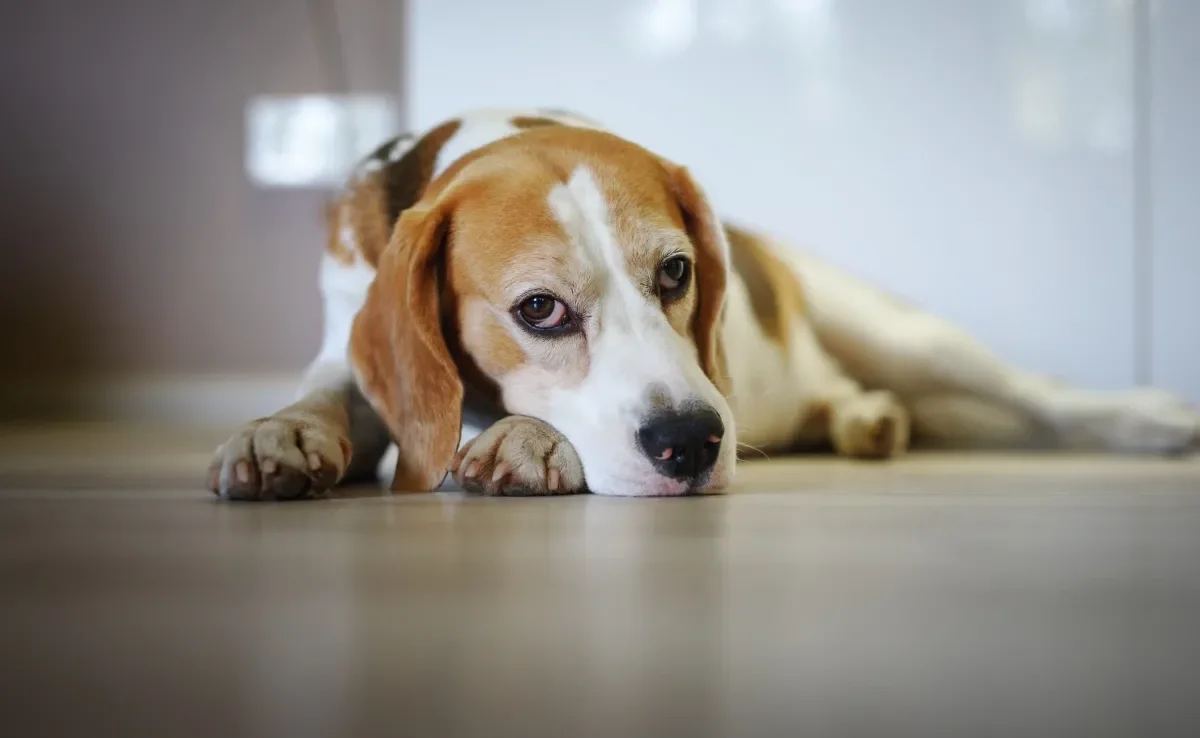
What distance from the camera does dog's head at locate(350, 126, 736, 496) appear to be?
123cm

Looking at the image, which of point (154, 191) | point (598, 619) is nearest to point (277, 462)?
point (598, 619)

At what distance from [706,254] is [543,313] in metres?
0.29

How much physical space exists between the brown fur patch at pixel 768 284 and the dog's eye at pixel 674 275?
1.68ft

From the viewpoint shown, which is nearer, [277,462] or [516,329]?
[277,462]

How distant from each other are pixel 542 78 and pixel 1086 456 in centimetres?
137

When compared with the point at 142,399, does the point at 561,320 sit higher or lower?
higher

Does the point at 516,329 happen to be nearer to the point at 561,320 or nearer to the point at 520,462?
the point at 561,320

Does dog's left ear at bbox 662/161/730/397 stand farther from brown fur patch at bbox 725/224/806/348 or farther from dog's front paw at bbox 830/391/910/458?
dog's front paw at bbox 830/391/910/458

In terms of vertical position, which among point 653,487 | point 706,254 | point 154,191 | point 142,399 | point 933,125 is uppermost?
point 933,125

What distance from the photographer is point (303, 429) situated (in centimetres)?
127

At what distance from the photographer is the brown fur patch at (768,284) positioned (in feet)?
6.57

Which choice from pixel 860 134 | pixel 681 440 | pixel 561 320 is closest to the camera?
pixel 681 440

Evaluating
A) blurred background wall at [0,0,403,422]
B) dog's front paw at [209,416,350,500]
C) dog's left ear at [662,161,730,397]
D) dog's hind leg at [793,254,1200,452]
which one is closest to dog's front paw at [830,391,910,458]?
dog's hind leg at [793,254,1200,452]

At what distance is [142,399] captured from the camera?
2.60 meters
